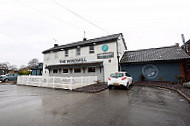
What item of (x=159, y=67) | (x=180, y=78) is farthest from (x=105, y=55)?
(x=180, y=78)

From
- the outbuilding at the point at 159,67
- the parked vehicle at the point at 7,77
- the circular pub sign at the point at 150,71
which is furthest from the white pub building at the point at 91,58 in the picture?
the parked vehicle at the point at 7,77

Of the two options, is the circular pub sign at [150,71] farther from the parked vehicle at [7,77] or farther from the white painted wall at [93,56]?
the parked vehicle at [7,77]

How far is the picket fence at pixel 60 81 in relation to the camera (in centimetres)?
912

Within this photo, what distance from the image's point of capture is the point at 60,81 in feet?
31.9

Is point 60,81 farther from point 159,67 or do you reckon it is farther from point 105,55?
point 159,67

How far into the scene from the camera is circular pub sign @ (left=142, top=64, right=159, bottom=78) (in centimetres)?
1248

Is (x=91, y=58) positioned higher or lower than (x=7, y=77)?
higher

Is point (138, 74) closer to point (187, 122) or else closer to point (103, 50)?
point (103, 50)

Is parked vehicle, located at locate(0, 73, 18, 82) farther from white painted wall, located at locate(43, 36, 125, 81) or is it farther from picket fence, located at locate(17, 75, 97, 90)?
picket fence, located at locate(17, 75, 97, 90)

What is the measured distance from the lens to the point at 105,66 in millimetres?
13812

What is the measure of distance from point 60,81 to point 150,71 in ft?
38.3

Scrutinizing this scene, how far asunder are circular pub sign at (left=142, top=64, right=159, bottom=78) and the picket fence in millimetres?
7047

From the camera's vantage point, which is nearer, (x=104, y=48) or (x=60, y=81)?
(x=60, y=81)

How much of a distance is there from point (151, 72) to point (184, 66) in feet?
11.9
